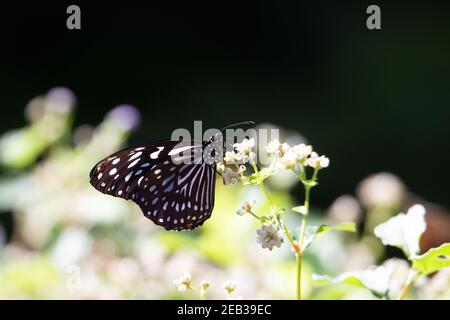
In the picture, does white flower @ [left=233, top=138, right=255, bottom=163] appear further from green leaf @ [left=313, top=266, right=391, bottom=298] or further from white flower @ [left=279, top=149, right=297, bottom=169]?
green leaf @ [left=313, top=266, right=391, bottom=298]

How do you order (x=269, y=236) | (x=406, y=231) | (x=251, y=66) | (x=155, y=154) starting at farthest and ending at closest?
(x=251, y=66) → (x=155, y=154) → (x=406, y=231) → (x=269, y=236)

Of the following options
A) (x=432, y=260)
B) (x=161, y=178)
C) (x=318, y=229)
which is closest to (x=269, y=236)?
(x=318, y=229)

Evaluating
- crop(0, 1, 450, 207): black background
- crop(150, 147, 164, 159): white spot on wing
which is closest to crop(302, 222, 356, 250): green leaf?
crop(150, 147, 164, 159): white spot on wing

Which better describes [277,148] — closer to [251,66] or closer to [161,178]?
[161,178]

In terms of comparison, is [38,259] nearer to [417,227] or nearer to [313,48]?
[417,227]

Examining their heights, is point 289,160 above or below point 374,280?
above

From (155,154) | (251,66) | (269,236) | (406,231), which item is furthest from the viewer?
(251,66)
